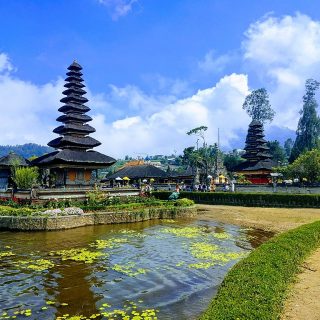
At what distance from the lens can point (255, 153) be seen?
66.3 m

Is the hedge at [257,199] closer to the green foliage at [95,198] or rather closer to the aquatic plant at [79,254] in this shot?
the green foliage at [95,198]

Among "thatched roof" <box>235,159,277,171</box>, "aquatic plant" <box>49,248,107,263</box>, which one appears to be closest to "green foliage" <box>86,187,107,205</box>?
"aquatic plant" <box>49,248,107,263</box>

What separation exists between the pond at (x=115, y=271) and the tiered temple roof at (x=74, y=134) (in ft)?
68.0

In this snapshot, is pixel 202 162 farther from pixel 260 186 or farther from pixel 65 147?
pixel 65 147

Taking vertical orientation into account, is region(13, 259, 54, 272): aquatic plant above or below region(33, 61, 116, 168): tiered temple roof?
below

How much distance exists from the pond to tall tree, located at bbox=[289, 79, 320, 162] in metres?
52.7

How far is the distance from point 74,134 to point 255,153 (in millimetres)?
34131

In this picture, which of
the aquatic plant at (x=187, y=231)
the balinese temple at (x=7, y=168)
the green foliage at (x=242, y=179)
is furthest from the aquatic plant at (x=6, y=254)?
the green foliage at (x=242, y=179)

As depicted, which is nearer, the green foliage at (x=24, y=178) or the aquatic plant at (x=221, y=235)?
the aquatic plant at (x=221, y=235)

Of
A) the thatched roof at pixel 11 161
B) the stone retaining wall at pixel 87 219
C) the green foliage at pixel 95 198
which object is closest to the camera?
the stone retaining wall at pixel 87 219

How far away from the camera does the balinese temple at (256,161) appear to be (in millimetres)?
62562

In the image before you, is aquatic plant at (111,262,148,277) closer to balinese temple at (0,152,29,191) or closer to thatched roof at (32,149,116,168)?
thatched roof at (32,149,116,168)

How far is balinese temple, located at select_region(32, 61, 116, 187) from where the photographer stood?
42750 millimetres

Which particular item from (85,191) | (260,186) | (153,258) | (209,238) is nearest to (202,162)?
(260,186)
